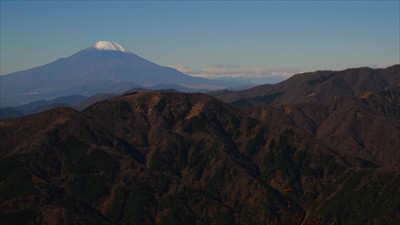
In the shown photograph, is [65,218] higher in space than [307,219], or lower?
lower

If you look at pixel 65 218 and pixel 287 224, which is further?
pixel 65 218

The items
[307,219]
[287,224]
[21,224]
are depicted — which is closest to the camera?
[307,219]

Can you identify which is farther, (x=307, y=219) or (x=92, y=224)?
(x=92, y=224)

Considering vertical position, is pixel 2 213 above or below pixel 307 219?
below

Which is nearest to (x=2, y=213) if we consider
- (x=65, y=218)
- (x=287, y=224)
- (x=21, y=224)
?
(x=21, y=224)

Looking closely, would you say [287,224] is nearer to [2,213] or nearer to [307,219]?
[307,219]

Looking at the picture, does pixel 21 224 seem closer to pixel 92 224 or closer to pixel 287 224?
pixel 92 224

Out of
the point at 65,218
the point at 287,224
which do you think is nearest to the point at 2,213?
the point at 65,218

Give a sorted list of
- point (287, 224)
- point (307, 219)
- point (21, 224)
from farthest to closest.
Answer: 1. point (21, 224)
2. point (287, 224)
3. point (307, 219)

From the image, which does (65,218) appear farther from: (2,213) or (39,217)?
(2,213)
